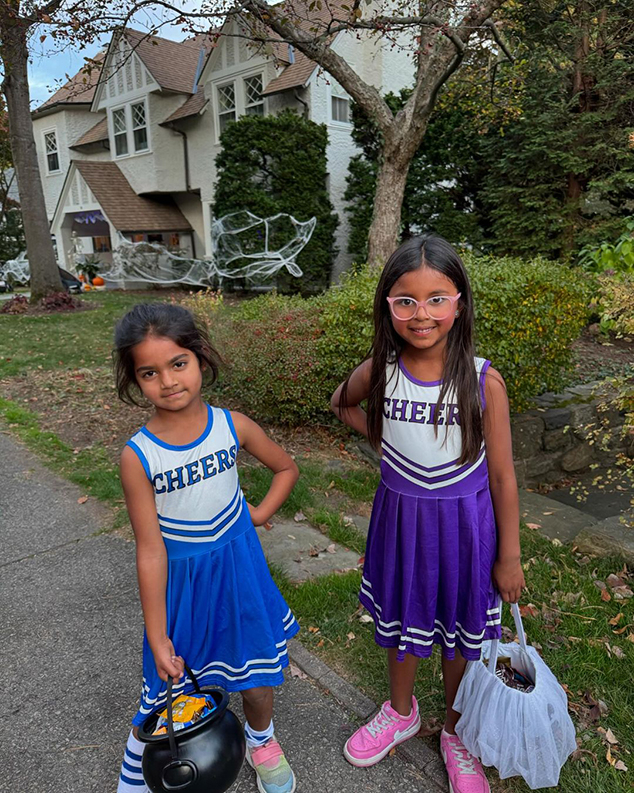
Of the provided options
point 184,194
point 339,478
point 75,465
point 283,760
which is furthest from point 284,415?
point 184,194

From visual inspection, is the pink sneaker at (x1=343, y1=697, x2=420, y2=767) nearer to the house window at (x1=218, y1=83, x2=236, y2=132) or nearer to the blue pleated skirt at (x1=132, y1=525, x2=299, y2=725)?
the blue pleated skirt at (x1=132, y1=525, x2=299, y2=725)

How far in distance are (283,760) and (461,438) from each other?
4.19ft

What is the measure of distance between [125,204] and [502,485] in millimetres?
21163

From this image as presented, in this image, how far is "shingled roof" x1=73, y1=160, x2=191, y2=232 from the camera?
64.8 feet

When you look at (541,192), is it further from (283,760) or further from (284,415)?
(283,760)

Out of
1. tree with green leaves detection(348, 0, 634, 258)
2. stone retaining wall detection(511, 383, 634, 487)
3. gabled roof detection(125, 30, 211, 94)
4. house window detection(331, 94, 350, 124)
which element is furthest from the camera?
gabled roof detection(125, 30, 211, 94)

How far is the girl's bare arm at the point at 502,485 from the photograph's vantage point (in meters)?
1.76

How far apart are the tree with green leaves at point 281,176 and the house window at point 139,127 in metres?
7.46

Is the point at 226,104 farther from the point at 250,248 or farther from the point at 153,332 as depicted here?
the point at 153,332

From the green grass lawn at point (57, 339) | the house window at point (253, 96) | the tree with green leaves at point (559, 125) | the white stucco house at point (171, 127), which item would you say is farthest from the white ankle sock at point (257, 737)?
the house window at point (253, 96)

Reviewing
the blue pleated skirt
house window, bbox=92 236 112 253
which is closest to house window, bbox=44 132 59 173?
house window, bbox=92 236 112 253

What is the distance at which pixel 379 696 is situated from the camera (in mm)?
2359

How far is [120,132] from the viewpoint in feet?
68.7

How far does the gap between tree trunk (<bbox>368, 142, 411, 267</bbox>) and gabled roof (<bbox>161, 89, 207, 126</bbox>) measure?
12.5 metres
